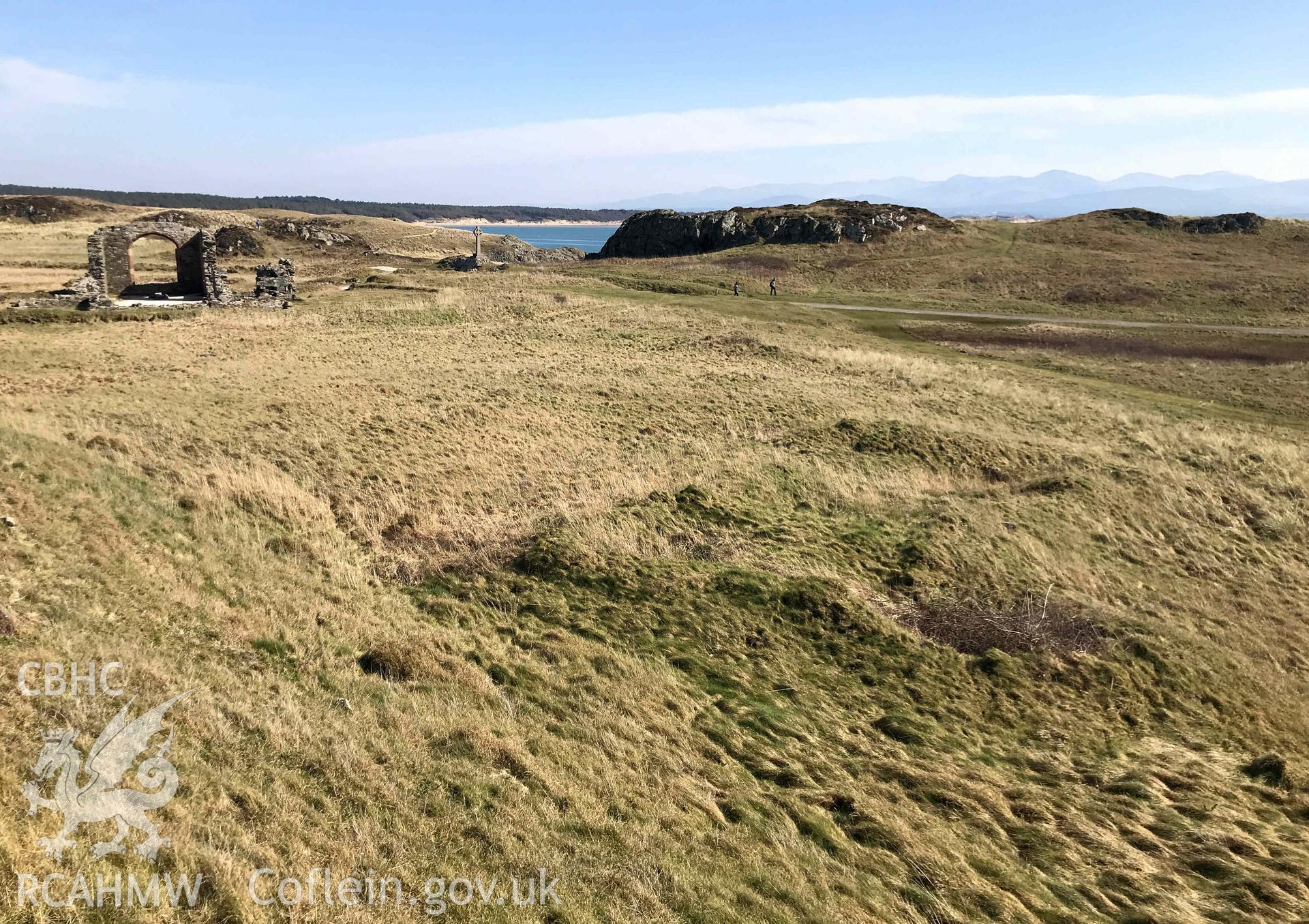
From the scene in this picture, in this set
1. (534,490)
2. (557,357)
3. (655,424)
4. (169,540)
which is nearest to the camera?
(169,540)

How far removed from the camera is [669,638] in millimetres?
11781

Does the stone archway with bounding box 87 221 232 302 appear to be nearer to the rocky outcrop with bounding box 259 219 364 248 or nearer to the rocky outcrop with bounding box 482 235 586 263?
the rocky outcrop with bounding box 482 235 586 263

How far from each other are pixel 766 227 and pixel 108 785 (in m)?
97.0

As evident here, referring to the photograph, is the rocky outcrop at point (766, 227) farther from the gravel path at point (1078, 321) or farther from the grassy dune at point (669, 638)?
the grassy dune at point (669, 638)

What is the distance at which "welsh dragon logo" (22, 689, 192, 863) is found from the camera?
5.18 metres

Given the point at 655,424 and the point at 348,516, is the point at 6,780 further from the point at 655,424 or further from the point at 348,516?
the point at 655,424

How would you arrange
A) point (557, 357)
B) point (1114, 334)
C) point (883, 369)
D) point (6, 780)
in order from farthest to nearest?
1. point (1114, 334)
2. point (883, 369)
3. point (557, 357)
4. point (6, 780)

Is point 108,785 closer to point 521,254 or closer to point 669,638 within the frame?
point 669,638

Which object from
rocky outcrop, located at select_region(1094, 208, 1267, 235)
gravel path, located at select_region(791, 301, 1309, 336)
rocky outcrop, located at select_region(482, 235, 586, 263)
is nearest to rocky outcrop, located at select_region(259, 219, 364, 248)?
rocky outcrop, located at select_region(482, 235, 586, 263)

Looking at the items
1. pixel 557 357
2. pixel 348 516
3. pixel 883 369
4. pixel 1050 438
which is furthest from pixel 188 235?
pixel 1050 438

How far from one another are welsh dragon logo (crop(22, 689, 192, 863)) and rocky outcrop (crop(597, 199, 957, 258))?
8799 centimetres

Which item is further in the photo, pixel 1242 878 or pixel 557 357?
pixel 557 357

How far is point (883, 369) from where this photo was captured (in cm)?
3522

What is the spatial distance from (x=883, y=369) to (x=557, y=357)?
16.0m
